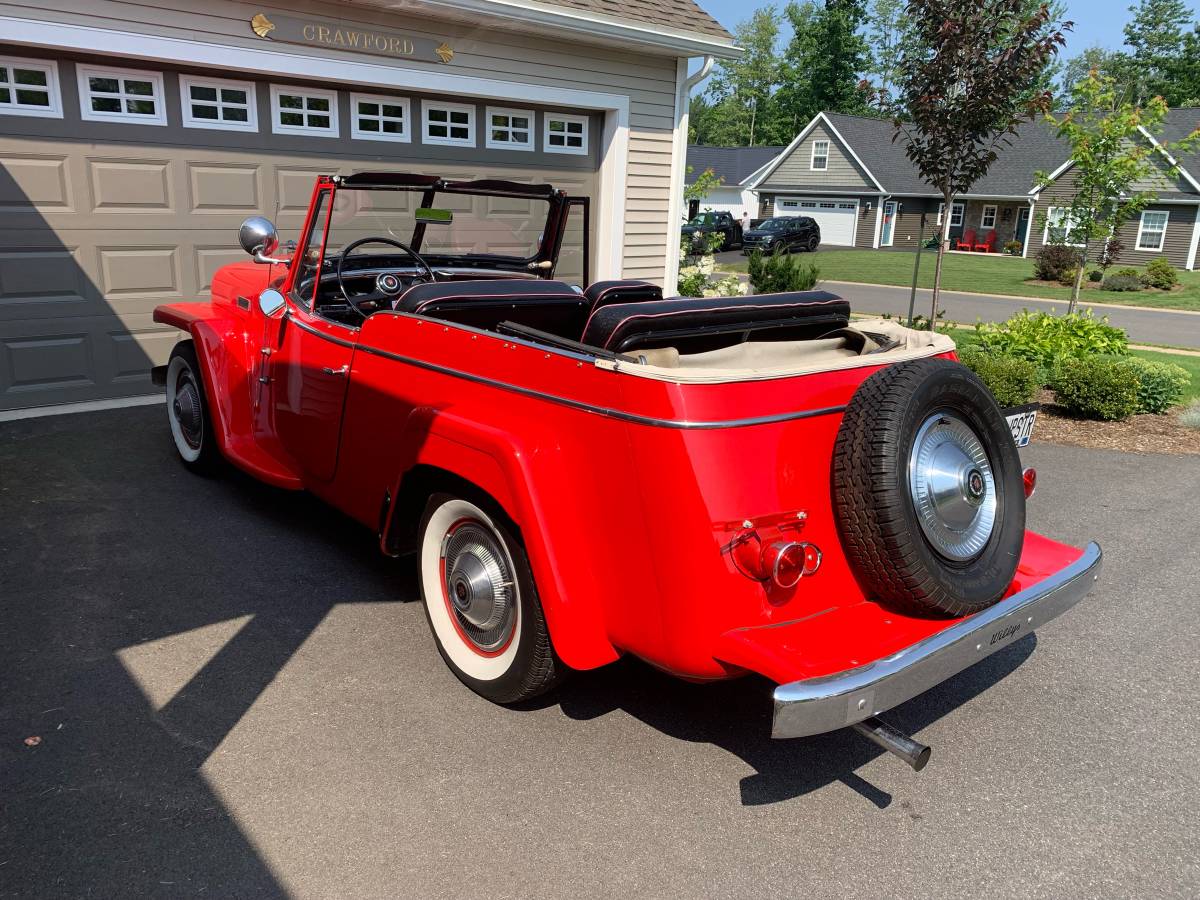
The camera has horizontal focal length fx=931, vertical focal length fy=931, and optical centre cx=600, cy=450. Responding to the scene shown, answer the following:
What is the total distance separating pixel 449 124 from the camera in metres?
8.62

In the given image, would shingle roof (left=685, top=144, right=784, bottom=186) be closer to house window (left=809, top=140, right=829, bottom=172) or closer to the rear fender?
house window (left=809, top=140, right=829, bottom=172)

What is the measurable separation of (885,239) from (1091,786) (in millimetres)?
40308

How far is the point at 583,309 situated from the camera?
3.99m

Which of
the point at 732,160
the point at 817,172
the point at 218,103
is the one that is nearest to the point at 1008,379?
the point at 218,103

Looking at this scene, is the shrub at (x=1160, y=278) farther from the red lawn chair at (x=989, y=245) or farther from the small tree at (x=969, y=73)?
the small tree at (x=969, y=73)

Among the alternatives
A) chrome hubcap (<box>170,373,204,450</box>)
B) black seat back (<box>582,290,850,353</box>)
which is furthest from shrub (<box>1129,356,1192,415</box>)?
chrome hubcap (<box>170,373,204,450</box>)

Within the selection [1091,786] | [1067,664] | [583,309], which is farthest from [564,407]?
[1067,664]

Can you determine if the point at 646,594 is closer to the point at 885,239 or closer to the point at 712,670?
the point at 712,670

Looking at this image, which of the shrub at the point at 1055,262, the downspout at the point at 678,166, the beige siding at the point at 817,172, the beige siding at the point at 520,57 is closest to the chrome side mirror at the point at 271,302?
the beige siding at the point at 520,57

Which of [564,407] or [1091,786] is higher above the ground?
[564,407]

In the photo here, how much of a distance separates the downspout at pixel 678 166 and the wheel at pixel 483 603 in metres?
6.86

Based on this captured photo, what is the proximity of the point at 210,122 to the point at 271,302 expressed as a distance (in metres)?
Result: 3.63

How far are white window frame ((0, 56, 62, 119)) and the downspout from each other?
5667 mm

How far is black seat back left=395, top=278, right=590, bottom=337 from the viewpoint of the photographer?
3.69 metres
